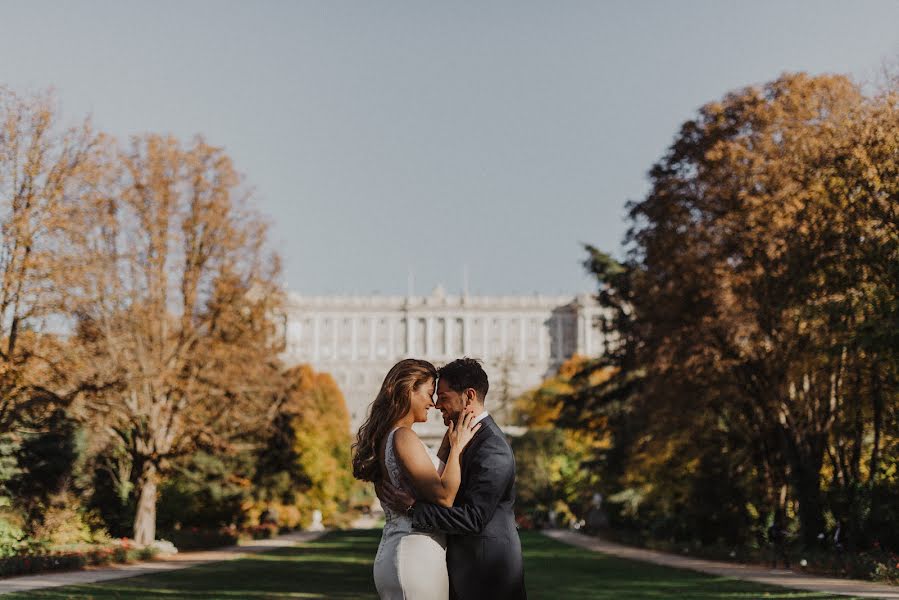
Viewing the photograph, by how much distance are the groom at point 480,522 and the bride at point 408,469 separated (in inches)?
2.0

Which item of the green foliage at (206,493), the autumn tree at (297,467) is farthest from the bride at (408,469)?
the autumn tree at (297,467)

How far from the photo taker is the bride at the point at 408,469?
4383mm

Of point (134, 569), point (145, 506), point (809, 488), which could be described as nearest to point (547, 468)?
point (145, 506)

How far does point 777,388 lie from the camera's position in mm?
20422

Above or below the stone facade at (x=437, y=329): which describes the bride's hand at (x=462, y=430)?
below

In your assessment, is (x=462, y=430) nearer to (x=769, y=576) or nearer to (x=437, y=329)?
(x=769, y=576)

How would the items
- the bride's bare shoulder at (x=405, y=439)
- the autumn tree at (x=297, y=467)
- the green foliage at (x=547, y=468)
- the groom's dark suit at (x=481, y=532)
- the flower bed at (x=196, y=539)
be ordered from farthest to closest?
the green foliage at (x=547, y=468) → the autumn tree at (x=297, y=467) → the flower bed at (x=196, y=539) → the bride's bare shoulder at (x=405, y=439) → the groom's dark suit at (x=481, y=532)

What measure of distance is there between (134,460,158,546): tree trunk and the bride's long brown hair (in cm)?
2188

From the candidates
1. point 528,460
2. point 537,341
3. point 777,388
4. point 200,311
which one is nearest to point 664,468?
point 777,388

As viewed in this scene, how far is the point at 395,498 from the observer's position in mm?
4504

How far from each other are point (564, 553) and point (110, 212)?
14.9 metres

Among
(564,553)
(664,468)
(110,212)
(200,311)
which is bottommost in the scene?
(564,553)

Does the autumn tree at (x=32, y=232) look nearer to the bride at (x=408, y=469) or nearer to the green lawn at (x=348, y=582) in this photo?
the green lawn at (x=348, y=582)

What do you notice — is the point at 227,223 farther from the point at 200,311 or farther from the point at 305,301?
the point at 305,301
